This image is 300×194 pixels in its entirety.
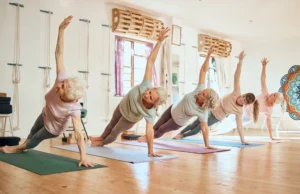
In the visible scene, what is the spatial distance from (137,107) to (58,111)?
96 centimetres

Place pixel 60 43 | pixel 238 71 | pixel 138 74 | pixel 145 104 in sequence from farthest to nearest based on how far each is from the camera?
pixel 138 74, pixel 238 71, pixel 145 104, pixel 60 43

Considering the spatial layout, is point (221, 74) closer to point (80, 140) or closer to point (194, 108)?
point (194, 108)

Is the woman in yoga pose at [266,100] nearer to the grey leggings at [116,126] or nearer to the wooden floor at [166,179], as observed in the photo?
the wooden floor at [166,179]

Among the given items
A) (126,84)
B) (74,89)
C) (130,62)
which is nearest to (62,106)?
(74,89)

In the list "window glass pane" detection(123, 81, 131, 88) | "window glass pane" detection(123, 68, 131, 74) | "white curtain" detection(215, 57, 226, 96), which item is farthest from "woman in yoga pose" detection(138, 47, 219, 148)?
"white curtain" detection(215, 57, 226, 96)

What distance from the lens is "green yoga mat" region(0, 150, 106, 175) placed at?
2.36 meters

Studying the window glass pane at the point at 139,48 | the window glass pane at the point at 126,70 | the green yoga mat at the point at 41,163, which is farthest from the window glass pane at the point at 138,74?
→ the green yoga mat at the point at 41,163

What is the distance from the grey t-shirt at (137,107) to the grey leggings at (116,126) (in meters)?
0.09

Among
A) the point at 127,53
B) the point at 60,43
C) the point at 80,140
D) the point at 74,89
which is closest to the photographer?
the point at 74,89

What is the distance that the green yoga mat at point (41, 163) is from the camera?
7.75ft

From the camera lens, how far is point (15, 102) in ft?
16.8

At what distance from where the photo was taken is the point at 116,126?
11.8 ft

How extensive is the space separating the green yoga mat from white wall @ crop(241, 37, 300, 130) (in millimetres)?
7746

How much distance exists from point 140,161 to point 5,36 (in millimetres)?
3560
